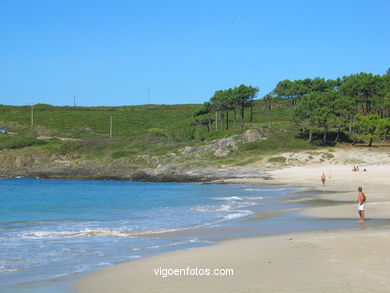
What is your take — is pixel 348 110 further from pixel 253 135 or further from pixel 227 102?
pixel 227 102

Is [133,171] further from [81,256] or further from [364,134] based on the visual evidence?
[81,256]

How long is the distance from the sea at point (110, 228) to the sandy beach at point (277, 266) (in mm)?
1047

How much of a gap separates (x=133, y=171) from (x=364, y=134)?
101 ft

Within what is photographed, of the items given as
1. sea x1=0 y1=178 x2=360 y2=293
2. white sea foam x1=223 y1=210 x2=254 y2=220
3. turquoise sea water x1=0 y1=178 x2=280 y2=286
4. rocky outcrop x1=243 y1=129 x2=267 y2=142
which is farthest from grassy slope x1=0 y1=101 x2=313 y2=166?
white sea foam x1=223 y1=210 x2=254 y2=220

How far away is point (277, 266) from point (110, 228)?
34.2ft

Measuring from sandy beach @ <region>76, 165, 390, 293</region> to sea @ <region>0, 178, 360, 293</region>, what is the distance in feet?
3.43

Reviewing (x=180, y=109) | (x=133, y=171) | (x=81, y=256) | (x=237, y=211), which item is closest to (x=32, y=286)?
(x=81, y=256)

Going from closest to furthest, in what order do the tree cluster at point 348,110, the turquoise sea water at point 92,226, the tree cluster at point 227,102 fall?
the turquoise sea water at point 92,226, the tree cluster at point 348,110, the tree cluster at point 227,102

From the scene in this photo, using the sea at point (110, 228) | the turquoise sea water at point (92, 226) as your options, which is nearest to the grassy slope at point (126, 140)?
the turquoise sea water at point (92, 226)

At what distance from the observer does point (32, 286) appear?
9992mm

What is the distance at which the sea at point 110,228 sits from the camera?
1219 centimetres

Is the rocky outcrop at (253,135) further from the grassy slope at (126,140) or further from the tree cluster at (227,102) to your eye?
the tree cluster at (227,102)

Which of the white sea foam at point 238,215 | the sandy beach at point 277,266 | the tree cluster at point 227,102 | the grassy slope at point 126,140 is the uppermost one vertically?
the tree cluster at point 227,102

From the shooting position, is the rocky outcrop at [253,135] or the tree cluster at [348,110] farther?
the rocky outcrop at [253,135]
